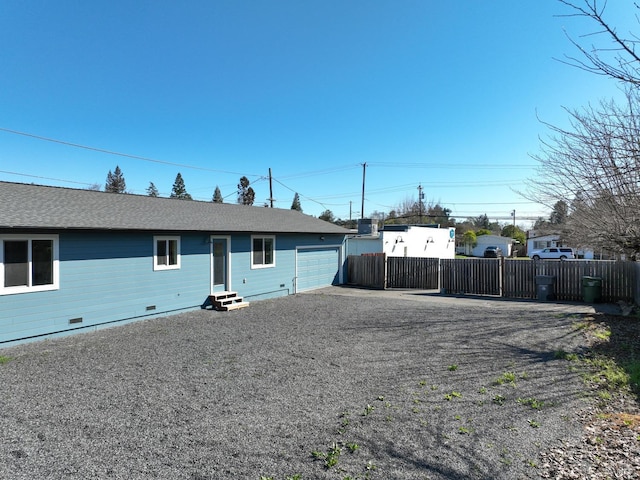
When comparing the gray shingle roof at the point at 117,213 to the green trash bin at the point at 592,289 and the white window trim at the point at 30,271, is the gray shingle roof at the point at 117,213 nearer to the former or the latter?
the white window trim at the point at 30,271

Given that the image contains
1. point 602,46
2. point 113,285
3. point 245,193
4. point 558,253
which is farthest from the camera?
point 245,193

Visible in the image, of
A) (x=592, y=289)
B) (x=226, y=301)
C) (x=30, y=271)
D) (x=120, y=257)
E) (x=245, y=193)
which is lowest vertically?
(x=226, y=301)

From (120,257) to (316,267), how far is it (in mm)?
9169

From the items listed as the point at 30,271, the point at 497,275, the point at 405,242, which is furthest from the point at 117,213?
the point at 405,242

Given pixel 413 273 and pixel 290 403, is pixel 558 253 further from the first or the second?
pixel 290 403

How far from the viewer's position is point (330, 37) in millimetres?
11844

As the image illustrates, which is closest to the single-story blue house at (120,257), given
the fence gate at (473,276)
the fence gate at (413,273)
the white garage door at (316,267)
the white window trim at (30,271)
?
the white window trim at (30,271)

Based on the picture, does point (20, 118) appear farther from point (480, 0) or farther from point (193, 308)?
point (480, 0)

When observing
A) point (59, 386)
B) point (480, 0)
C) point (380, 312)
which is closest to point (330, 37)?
point (480, 0)

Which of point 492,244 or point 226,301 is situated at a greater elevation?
point 492,244

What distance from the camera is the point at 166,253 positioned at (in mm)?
10797

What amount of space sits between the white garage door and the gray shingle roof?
1.26 m

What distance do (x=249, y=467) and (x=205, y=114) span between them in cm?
1985

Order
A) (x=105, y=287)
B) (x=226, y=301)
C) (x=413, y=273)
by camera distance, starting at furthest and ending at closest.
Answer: (x=413, y=273) < (x=226, y=301) < (x=105, y=287)
